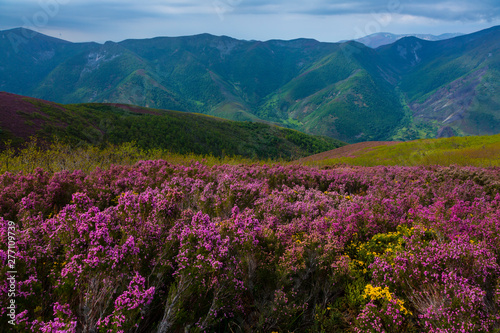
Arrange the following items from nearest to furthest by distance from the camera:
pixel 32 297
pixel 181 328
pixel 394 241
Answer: pixel 32 297
pixel 181 328
pixel 394 241

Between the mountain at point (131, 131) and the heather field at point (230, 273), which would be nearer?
the heather field at point (230, 273)

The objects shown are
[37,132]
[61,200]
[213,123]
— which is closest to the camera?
[61,200]

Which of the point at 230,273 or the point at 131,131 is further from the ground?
Result: the point at 230,273

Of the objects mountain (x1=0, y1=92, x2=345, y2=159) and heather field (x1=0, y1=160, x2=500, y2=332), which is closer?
heather field (x1=0, y1=160, x2=500, y2=332)

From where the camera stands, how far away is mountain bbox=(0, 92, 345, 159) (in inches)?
1770

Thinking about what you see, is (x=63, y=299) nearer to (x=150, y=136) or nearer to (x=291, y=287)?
(x=291, y=287)

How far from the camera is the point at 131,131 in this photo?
6944 centimetres

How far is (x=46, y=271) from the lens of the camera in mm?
3322

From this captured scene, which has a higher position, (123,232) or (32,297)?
(123,232)

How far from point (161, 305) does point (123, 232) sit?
43.3 inches

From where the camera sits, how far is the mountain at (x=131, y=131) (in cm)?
4497

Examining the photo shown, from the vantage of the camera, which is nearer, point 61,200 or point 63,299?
point 63,299

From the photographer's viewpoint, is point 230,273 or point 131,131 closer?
point 230,273

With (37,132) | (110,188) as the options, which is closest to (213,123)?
(37,132)
